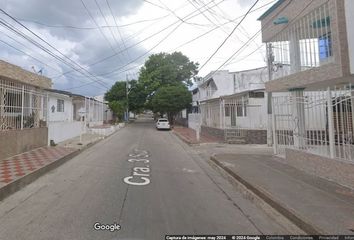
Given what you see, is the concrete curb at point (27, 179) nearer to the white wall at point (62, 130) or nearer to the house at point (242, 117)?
the white wall at point (62, 130)

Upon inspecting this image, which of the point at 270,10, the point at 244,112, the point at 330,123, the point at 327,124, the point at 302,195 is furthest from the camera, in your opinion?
the point at 244,112

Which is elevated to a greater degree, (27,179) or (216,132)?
(216,132)

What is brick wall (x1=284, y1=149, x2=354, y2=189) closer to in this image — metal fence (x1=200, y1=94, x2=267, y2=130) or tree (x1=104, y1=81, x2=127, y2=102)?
metal fence (x1=200, y1=94, x2=267, y2=130)

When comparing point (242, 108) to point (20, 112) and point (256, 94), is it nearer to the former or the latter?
point (256, 94)

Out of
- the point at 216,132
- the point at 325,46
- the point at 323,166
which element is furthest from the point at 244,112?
the point at 323,166

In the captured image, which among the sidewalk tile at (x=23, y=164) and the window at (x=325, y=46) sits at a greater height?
the window at (x=325, y=46)

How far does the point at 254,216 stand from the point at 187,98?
114 feet

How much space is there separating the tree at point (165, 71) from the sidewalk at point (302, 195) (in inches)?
1369

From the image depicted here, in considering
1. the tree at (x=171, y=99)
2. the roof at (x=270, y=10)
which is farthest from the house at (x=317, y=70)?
the tree at (x=171, y=99)

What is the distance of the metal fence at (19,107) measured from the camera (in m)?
11.5

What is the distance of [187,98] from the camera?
131ft

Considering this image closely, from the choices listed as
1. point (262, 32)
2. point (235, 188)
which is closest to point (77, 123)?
point (262, 32)

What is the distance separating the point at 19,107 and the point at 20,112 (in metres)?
0.32

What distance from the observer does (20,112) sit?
1283 cm
